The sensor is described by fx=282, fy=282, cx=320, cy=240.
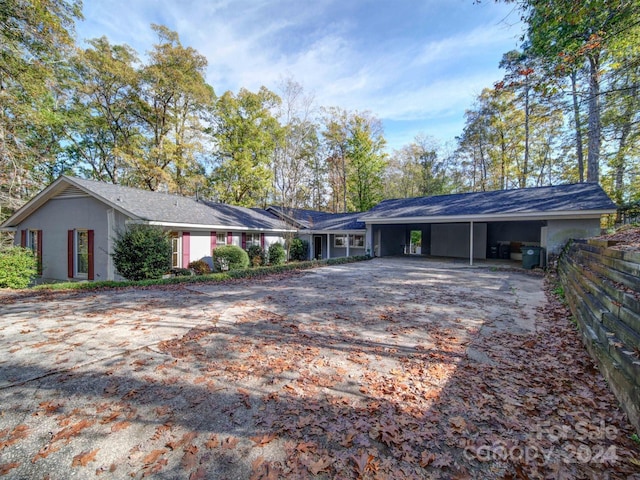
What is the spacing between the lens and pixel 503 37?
5.48 metres

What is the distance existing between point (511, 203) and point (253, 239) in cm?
1396

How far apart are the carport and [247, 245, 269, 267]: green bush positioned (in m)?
6.30

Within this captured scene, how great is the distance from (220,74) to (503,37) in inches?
814

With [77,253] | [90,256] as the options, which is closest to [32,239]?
[77,253]

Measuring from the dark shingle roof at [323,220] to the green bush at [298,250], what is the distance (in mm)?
1211

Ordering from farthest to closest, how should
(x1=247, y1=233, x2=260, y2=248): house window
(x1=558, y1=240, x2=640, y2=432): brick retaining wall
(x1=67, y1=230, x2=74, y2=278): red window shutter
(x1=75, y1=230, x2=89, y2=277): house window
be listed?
(x1=247, y1=233, x2=260, y2=248): house window
(x1=67, y1=230, x2=74, y2=278): red window shutter
(x1=75, y1=230, x2=89, y2=277): house window
(x1=558, y1=240, x2=640, y2=432): brick retaining wall

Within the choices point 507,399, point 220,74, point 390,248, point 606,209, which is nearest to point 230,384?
point 507,399

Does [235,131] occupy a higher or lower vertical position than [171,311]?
higher

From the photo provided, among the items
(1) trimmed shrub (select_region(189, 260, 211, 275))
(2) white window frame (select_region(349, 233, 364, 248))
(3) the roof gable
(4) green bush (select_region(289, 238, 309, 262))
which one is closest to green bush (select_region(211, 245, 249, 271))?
(1) trimmed shrub (select_region(189, 260, 211, 275))

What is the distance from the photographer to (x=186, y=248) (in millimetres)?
13297

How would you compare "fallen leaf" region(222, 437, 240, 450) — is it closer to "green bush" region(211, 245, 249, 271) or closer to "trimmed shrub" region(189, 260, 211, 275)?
"trimmed shrub" region(189, 260, 211, 275)

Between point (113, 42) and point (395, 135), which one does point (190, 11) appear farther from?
point (395, 135)

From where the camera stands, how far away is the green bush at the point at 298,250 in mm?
18188

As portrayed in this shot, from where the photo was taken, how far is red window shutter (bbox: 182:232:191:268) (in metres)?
13.1
